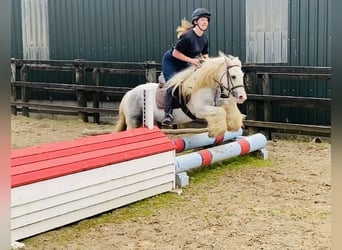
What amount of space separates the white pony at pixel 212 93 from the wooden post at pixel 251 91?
1988mm

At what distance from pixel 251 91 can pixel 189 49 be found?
2300 mm

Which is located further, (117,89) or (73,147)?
(117,89)

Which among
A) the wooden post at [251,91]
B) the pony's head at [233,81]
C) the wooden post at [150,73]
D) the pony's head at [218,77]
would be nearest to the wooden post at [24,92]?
the wooden post at [150,73]

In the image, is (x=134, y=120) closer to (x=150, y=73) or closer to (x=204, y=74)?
(x=204, y=74)

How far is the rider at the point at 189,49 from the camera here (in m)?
5.22

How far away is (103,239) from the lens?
3.64m

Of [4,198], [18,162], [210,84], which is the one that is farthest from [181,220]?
[4,198]

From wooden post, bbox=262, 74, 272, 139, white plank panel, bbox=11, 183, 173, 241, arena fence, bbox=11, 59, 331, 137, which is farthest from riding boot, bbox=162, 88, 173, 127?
wooden post, bbox=262, 74, 272, 139

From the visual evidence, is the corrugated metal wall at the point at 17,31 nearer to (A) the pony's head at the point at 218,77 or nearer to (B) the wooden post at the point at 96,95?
(B) the wooden post at the point at 96,95

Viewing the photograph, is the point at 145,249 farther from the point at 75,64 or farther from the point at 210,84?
the point at 75,64

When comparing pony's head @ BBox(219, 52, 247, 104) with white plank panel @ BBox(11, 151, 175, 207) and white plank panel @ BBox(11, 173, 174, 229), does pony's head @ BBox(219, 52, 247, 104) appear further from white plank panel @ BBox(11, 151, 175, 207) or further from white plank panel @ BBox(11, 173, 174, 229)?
white plank panel @ BBox(11, 173, 174, 229)

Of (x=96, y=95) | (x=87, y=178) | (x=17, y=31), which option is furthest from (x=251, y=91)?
(x=17, y=31)

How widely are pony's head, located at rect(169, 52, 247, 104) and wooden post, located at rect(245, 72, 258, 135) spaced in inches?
80.7

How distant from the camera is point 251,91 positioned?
24.2 ft
